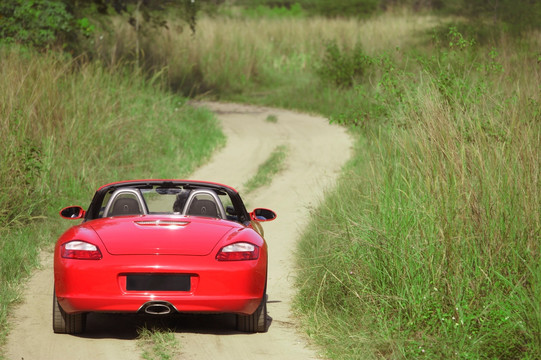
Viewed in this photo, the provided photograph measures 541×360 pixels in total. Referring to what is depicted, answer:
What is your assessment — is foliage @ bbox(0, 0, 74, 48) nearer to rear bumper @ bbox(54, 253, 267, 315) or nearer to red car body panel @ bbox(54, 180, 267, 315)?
red car body panel @ bbox(54, 180, 267, 315)

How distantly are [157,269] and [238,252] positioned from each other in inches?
24.5

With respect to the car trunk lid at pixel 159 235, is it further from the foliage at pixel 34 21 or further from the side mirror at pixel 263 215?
the foliage at pixel 34 21

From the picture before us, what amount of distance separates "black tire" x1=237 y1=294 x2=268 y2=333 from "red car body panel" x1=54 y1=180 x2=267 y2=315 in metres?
0.24

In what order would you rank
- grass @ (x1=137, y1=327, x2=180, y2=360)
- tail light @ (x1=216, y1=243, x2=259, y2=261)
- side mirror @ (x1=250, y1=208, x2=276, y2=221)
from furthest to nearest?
side mirror @ (x1=250, y1=208, x2=276, y2=221)
tail light @ (x1=216, y1=243, x2=259, y2=261)
grass @ (x1=137, y1=327, x2=180, y2=360)

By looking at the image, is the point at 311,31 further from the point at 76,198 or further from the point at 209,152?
the point at 76,198

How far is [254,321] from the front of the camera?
677 centimetres

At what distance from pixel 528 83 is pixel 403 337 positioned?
5946mm

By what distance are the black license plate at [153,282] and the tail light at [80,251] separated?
0.96 feet

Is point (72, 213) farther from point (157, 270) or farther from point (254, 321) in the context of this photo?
point (254, 321)

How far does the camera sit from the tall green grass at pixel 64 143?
1051 centimetres

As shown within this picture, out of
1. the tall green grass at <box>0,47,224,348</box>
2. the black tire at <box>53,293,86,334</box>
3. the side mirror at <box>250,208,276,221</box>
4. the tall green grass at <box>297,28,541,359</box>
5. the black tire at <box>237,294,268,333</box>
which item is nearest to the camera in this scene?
the tall green grass at <box>297,28,541,359</box>

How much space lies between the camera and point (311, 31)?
3444cm

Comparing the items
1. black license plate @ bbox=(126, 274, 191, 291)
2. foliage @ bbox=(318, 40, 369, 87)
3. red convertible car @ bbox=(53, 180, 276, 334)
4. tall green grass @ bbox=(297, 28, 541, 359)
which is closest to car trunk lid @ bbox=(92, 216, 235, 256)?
red convertible car @ bbox=(53, 180, 276, 334)

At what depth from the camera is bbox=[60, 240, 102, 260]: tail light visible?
622 centimetres
